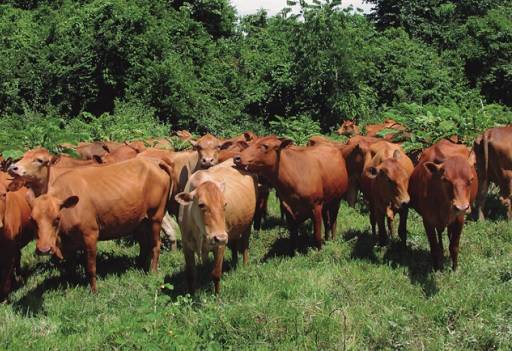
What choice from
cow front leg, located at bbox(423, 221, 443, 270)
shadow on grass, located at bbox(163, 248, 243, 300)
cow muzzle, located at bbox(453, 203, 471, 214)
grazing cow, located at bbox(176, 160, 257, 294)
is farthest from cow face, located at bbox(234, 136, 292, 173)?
cow muzzle, located at bbox(453, 203, 471, 214)

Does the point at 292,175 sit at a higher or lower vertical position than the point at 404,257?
higher

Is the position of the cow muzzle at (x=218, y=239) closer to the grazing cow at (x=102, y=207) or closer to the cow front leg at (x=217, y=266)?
the cow front leg at (x=217, y=266)

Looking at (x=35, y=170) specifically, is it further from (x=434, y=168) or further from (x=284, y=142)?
(x=434, y=168)

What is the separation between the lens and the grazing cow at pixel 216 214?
6.27 meters

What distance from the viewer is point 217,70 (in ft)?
84.0

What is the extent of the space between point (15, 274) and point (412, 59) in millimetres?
20374

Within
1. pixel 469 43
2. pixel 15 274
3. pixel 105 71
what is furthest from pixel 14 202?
pixel 469 43

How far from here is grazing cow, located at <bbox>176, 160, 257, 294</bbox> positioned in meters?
6.27

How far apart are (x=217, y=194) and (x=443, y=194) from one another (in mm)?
2938

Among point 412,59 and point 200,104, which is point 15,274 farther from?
point 412,59

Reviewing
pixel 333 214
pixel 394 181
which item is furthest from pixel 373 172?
pixel 333 214

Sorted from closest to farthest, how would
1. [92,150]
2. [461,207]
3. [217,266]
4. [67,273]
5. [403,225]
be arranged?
[461,207]
[217,266]
[67,273]
[403,225]
[92,150]

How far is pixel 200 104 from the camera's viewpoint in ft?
72.1

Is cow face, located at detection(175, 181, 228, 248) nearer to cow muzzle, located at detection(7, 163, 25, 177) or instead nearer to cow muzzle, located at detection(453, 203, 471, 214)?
cow muzzle, located at detection(7, 163, 25, 177)
